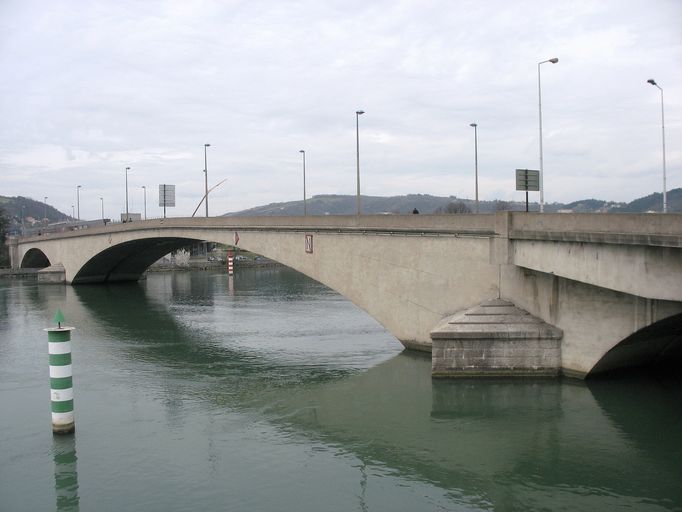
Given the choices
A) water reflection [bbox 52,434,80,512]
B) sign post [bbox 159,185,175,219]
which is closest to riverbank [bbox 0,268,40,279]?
sign post [bbox 159,185,175,219]

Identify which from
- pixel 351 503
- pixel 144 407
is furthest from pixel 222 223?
pixel 351 503

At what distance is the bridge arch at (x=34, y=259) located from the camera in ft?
250

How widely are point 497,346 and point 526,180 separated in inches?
235

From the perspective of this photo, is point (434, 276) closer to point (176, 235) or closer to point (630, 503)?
point (630, 503)

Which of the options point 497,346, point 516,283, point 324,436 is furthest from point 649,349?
point 324,436

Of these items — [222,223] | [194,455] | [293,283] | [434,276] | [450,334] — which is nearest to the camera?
[194,455]

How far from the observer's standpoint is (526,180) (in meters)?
22.4

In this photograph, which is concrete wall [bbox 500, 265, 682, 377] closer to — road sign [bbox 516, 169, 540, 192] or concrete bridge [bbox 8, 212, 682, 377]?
concrete bridge [bbox 8, 212, 682, 377]

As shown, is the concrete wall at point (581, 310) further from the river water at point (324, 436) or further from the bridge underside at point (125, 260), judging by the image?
the bridge underside at point (125, 260)

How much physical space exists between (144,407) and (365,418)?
238 inches

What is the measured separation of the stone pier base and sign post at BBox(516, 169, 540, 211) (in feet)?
14.8

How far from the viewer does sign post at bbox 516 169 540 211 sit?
73.4 feet

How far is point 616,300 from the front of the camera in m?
17.6

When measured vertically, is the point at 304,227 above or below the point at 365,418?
above
